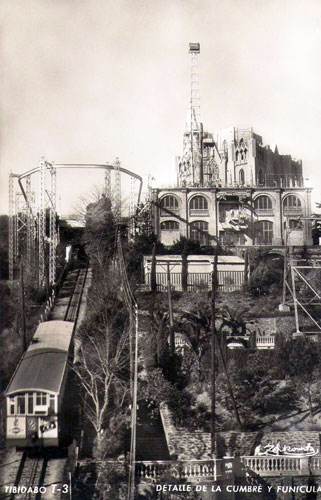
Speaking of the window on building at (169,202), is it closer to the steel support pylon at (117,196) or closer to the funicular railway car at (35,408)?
the steel support pylon at (117,196)

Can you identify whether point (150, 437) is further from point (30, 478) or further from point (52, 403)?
point (30, 478)

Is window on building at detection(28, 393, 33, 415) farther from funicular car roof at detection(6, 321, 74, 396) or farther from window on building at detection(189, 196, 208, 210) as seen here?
window on building at detection(189, 196, 208, 210)

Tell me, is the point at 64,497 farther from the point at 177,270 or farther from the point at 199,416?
the point at 177,270

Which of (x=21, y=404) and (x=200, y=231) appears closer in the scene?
(x=21, y=404)

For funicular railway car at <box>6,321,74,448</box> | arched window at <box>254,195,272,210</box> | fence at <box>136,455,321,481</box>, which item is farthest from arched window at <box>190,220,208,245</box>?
fence at <box>136,455,321,481</box>

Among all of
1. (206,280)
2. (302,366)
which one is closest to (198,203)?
(206,280)

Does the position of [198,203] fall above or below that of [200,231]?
above

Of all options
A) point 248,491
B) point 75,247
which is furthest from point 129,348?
point 75,247
